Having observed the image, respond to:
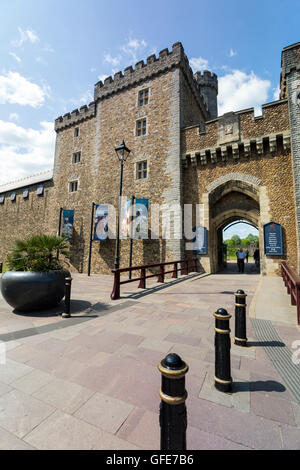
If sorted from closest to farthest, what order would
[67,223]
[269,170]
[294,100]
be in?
[294,100], [269,170], [67,223]

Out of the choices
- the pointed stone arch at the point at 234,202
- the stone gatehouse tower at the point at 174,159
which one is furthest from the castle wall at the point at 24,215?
the pointed stone arch at the point at 234,202

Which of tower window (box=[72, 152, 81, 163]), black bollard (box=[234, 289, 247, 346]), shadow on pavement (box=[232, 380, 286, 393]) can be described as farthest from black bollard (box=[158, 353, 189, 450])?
tower window (box=[72, 152, 81, 163])

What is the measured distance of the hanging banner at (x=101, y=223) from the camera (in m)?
14.8

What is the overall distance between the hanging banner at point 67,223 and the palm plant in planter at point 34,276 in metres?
11.8

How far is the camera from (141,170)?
14.3m

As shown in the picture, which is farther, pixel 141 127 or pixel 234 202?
pixel 141 127

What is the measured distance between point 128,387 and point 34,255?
4.30 m

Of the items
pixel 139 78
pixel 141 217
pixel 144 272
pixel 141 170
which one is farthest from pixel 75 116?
pixel 144 272

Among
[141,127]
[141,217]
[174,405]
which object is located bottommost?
[174,405]

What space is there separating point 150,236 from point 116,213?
3.51 metres

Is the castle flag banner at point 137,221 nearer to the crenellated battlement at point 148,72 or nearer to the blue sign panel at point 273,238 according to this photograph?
the blue sign panel at point 273,238

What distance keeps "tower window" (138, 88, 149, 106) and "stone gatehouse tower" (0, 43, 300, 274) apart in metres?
0.07

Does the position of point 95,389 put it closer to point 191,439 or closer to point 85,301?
point 191,439

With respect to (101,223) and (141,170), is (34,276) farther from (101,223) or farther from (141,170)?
(141,170)
